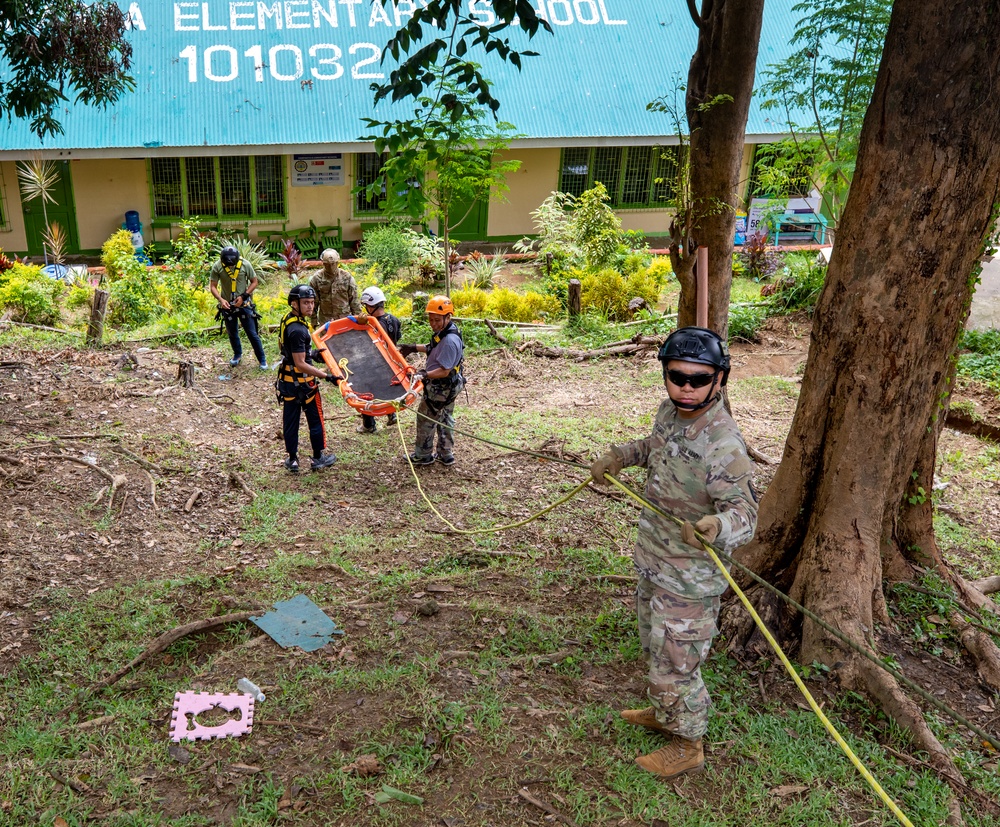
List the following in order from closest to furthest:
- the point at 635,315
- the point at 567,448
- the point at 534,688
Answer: the point at 534,688, the point at 567,448, the point at 635,315

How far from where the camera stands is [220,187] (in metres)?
16.5

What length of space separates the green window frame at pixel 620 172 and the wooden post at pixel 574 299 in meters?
6.06

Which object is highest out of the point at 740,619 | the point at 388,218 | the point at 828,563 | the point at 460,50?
the point at 460,50

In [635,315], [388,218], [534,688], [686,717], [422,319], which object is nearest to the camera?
[686,717]

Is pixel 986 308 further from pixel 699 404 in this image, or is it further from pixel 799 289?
pixel 699 404

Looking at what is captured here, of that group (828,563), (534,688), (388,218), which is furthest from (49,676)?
(388,218)

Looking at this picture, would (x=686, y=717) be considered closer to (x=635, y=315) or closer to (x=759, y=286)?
(x=635, y=315)

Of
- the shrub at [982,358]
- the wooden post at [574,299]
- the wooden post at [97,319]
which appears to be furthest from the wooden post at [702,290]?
the wooden post at [97,319]

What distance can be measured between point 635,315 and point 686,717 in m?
9.64

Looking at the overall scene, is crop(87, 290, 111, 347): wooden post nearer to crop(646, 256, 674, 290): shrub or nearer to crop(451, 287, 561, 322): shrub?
crop(451, 287, 561, 322): shrub

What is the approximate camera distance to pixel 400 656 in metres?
4.79

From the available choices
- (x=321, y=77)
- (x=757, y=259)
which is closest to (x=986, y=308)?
(x=757, y=259)

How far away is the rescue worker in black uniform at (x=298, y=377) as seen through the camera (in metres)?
7.15

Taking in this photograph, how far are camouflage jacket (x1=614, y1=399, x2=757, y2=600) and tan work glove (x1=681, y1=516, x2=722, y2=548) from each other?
5 cm
